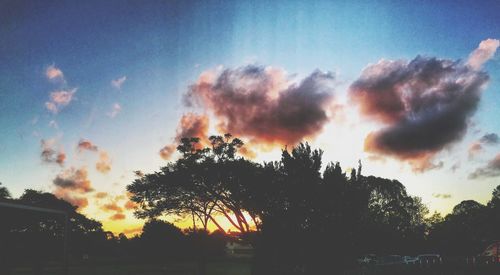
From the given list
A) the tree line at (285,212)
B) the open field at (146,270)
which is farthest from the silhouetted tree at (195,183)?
the open field at (146,270)

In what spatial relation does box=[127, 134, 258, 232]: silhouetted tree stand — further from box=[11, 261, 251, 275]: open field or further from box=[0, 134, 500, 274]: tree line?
box=[11, 261, 251, 275]: open field

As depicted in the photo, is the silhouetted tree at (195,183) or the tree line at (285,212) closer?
the tree line at (285,212)

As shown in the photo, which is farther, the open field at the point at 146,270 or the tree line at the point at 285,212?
the open field at the point at 146,270

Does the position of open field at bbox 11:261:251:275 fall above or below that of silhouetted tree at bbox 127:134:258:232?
below

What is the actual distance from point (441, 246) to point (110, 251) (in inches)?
2920

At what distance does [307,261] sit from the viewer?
39.6 ft

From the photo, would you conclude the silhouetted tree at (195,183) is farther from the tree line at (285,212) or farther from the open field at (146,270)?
the open field at (146,270)

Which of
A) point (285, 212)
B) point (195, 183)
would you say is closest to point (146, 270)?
point (195, 183)

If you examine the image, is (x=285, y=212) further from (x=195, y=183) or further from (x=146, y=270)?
(x=146, y=270)

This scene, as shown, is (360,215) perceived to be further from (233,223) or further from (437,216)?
(437,216)

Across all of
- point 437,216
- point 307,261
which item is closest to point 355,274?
point 307,261

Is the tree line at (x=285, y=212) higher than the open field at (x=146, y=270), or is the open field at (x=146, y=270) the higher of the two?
the tree line at (x=285, y=212)

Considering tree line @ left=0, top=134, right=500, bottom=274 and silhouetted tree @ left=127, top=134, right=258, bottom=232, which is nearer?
tree line @ left=0, top=134, right=500, bottom=274

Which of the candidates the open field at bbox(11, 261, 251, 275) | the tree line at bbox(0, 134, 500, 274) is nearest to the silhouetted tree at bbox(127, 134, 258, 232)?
the tree line at bbox(0, 134, 500, 274)
